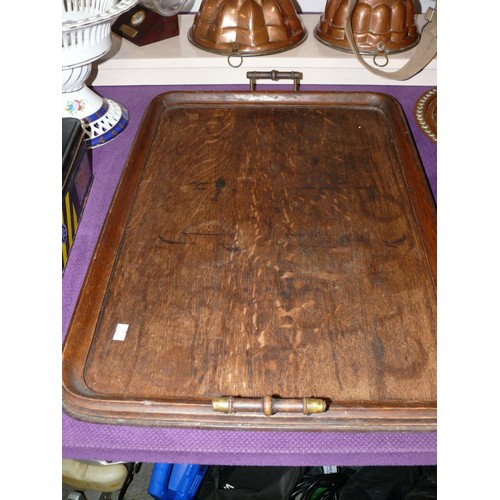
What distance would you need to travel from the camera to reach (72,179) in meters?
0.80

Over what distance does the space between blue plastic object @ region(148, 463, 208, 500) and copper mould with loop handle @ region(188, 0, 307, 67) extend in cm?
76

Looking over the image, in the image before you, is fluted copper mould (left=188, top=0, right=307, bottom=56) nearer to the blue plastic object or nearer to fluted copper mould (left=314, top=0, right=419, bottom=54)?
fluted copper mould (left=314, top=0, right=419, bottom=54)

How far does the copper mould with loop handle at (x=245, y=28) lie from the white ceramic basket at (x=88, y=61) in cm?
23

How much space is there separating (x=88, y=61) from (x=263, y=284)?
465 mm

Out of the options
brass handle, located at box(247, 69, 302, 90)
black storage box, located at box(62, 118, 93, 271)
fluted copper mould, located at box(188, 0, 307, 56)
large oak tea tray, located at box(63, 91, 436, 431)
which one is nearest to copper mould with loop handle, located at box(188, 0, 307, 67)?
fluted copper mould, located at box(188, 0, 307, 56)

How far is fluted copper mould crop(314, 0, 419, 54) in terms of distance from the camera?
1.11 m

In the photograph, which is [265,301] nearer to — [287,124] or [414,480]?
[287,124]

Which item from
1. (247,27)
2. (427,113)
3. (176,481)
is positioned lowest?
(176,481)

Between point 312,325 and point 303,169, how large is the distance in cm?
31

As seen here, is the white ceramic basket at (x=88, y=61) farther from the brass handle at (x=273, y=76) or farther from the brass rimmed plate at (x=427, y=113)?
the brass rimmed plate at (x=427, y=113)

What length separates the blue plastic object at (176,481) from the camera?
41.0 inches

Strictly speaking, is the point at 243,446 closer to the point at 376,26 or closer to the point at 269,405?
the point at 269,405

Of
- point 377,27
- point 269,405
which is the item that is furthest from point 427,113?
point 269,405

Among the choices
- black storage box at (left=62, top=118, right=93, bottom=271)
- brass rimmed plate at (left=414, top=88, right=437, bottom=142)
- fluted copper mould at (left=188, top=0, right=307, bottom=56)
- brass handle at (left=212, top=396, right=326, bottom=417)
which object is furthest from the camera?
fluted copper mould at (left=188, top=0, right=307, bottom=56)
